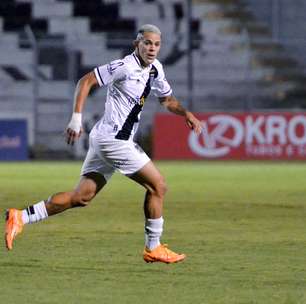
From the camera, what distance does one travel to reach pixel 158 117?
28656mm

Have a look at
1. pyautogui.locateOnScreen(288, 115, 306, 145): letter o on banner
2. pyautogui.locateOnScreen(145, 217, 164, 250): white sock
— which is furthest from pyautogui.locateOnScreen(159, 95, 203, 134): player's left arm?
pyautogui.locateOnScreen(288, 115, 306, 145): letter o on banner

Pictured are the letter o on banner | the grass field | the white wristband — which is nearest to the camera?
the grass field

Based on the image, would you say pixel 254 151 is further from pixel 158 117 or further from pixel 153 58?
pixel 153 58

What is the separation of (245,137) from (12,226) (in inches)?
751

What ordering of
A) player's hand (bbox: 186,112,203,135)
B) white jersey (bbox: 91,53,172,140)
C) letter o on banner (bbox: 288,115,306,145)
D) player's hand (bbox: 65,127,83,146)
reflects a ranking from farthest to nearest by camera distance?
letter o on banner (bbox: 288,115,306,145), player's hand (bbox: 186,112,203,135), white jersey (bbox: 91,53,172,140), player's hand (bbox: 65,127,83,146)

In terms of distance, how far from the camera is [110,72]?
355 inches

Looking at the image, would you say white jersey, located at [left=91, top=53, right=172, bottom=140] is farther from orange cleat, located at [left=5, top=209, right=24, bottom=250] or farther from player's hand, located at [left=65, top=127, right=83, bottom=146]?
orange cleat, located at [left=5, top=209, right=24, bottom=250]

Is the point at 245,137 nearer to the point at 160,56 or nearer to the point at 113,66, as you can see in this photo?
the point at 160,56

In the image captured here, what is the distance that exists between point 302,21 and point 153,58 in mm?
23485

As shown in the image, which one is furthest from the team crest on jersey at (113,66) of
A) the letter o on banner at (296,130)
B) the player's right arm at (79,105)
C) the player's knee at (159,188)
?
the letter o on banner at (296,130)

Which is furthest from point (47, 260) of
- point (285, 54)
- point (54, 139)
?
point (285, 54)

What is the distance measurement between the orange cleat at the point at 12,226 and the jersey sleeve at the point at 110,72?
1386 millimetres

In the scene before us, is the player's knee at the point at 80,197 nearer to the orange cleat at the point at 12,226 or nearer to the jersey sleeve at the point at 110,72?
the orange cleat at the point at 12,226

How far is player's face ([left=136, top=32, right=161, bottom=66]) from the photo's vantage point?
8.99 meters
